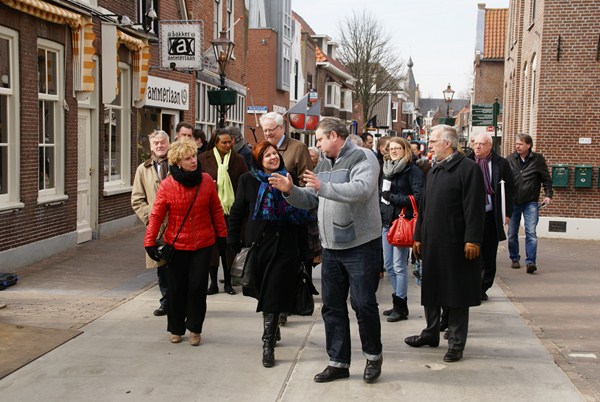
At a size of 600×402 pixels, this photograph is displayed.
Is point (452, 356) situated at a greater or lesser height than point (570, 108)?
lesser

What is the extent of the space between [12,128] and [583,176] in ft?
35.6

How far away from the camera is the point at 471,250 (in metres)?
5.70

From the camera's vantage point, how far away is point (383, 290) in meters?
8.91

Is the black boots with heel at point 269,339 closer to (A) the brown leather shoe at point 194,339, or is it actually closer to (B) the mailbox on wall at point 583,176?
(A) the brown leather shoe at point 194,339

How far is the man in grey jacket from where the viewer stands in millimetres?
5059

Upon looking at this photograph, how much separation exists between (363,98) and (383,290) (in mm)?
42312

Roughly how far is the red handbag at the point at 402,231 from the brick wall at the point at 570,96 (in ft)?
28.5

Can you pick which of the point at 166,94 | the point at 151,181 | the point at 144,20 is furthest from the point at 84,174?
the point at 151,181

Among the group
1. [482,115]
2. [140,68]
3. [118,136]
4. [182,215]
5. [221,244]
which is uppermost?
[140,68]

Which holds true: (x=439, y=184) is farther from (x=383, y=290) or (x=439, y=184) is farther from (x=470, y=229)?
(x=383, y=290)

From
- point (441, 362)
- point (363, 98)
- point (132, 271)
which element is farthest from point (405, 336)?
point (363, 98)

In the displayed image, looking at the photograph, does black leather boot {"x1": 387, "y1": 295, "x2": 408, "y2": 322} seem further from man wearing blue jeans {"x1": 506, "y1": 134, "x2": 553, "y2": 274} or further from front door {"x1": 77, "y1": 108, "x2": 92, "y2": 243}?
front door {"x1": 77, "y1": 108, "x2": 92, "y2": 243}

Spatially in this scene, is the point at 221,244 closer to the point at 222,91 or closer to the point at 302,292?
the point at 302,292

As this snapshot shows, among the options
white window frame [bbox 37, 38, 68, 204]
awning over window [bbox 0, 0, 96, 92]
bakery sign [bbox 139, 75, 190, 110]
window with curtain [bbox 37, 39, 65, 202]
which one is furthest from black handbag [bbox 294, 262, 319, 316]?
bakery sign [bbox 139, 75, 190, 110]
